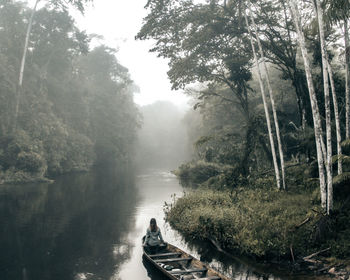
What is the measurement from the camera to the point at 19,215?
18.3 metres

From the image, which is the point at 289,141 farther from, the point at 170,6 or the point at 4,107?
the point at 4,107

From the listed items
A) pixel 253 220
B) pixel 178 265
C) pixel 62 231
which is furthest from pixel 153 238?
pixel 62 231

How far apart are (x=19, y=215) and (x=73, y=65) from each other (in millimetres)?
41638

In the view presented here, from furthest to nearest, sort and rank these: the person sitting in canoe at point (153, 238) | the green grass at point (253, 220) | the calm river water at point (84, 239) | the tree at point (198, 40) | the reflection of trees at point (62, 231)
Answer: the tree at point (198, 40) < the person sitting in canoe at point (153, 238) < the reflection of trees at point (62, 231) < the green grass at point (253, 220) < the calm river water at point (84, 239)

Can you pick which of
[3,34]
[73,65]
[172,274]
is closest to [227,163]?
[172,274]

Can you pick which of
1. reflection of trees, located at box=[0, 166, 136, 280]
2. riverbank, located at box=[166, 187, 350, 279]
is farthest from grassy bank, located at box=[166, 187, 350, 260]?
reflection of trees, located at box=[0, 166, 136, 280]

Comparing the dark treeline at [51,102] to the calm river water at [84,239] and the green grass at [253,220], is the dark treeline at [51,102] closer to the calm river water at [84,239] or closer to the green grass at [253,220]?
the calm river water at [84,239]

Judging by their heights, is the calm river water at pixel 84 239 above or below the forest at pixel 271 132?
below

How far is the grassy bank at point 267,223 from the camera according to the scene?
34.4ft

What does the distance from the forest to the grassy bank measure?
35 mm

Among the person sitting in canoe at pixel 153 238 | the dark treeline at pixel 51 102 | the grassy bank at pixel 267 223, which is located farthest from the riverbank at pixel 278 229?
the dark treeline at pixel 51 102

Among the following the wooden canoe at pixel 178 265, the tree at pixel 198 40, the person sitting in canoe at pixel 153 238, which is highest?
the tree at pixel 198 40

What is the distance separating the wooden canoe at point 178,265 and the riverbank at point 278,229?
2058 mm

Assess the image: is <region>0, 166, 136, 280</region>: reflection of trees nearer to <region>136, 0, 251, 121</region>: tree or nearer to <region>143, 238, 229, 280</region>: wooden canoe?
<region>143, 238, 229, 280</region>: wooden canoe
